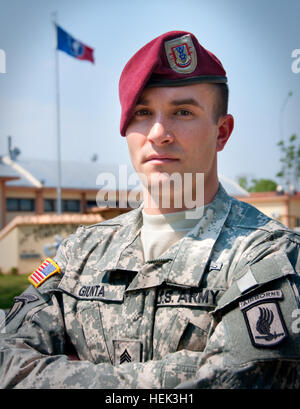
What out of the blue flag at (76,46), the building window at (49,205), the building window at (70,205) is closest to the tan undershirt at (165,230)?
the blue flag at (76,46)

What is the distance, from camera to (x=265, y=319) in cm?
133

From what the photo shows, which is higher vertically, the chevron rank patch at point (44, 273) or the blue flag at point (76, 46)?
the blue flag at point (76, 46)

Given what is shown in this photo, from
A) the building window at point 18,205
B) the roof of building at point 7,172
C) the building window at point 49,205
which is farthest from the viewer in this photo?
the building window at point 49,205

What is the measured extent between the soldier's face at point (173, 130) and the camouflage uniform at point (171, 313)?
242mm

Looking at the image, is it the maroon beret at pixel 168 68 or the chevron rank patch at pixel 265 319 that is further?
the maroon beret at pixel 168 68

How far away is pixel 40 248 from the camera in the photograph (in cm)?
1105

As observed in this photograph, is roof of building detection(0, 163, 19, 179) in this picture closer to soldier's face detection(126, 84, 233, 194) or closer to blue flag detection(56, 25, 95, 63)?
blue flag detection(56, 25, 95, 63)

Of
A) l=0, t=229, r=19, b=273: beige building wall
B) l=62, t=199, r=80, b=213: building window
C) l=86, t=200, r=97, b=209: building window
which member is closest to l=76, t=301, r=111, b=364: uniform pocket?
l=0, t=229, r=19, b=273: beige building wall

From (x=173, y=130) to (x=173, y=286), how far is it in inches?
21.1

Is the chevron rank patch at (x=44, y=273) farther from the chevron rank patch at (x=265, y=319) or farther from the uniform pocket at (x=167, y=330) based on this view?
the chevron rank patch at (x=265, y=319)

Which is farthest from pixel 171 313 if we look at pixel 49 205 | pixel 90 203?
pixel 49 205

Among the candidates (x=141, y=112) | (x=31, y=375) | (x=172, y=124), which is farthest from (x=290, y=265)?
(x=31, y=375)

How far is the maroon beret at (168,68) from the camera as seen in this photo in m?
1.52

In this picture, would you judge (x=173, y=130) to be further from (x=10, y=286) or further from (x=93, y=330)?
(x=10, y=286)
